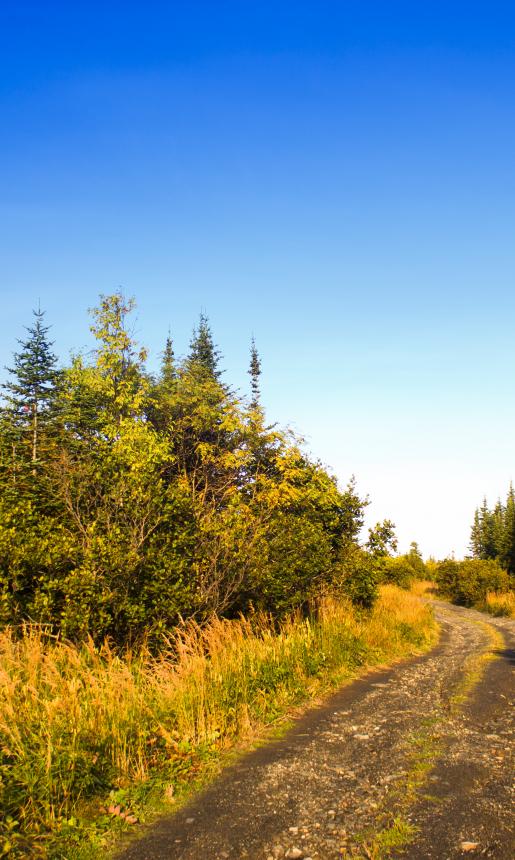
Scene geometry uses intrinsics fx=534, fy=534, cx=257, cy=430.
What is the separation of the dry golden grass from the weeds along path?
1692 cm

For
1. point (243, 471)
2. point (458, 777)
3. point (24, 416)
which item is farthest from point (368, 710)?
point (24, 416)

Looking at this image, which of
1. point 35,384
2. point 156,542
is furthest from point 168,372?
point 156,542

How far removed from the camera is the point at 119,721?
5.83 metres

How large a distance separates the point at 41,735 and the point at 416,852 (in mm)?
3537

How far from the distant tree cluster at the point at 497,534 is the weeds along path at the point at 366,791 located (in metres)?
40.1

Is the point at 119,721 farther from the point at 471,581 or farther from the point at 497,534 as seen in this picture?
the point at 497,534

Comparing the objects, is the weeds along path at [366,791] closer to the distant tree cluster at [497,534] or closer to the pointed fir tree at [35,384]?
the pointed fir tree at [35,384]

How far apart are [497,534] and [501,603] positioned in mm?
38459

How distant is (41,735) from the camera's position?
5234 mm

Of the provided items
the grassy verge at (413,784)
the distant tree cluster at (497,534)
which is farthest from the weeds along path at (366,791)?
the distant tree cluster at (497,534)

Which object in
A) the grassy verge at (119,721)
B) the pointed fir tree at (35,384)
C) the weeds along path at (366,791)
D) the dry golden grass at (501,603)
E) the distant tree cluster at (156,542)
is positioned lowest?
the dry golden grass at (501,603)

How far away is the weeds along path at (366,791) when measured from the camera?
4.17 meters

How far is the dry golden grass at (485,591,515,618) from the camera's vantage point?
77.3 ft

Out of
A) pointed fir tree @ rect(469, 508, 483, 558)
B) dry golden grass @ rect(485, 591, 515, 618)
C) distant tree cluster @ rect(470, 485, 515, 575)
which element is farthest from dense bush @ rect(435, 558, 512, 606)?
pointed fir tree @ rect(469, 508, 483, 558)
